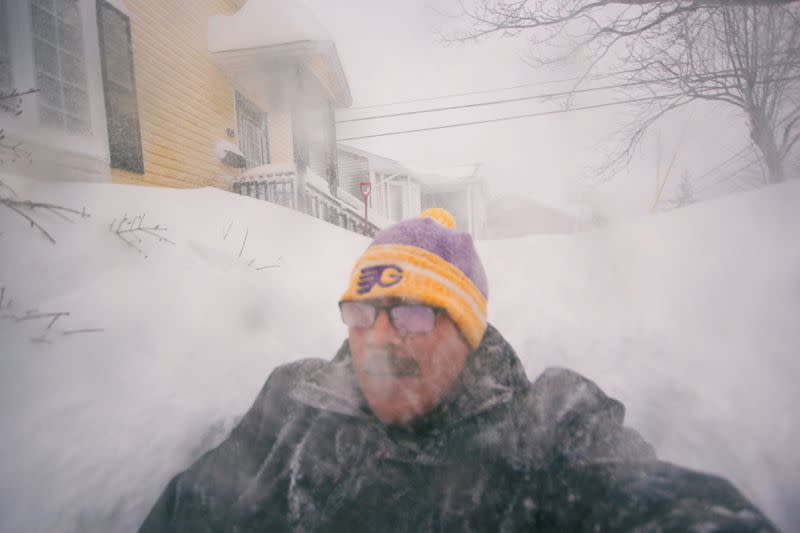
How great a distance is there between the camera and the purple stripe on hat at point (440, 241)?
0.80m

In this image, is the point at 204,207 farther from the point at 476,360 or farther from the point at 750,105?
the point at 750,105

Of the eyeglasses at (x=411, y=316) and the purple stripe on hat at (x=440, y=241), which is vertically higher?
the purple stripe on hat at (x=440, y=241)

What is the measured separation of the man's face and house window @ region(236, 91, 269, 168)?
1.29 meters

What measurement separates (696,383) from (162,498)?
4.91 ft

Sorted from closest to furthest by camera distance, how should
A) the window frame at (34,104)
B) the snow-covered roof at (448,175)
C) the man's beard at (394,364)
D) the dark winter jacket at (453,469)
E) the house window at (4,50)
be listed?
1. the dark winter jacket at (453,469)
2. the man's beard at (394,364)
3. the window frame at (34,104)
4. the house window at (4,50)
5. the snow-covered roof at (448,175)

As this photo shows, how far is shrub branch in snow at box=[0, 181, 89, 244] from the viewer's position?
952mm

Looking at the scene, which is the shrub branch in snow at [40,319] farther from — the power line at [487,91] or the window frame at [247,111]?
the power line at [487,91]

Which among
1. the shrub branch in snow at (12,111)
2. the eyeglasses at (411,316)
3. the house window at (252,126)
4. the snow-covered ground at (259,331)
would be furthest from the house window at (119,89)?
the eyeglasses at (411,316)

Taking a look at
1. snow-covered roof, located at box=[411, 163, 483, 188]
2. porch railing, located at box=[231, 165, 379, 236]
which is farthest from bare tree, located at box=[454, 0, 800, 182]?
porch railing, located at box=[231, 165, 379, 236]

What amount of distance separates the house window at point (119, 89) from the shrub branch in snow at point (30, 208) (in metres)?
0.32

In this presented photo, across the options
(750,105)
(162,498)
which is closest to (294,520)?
(162,498)

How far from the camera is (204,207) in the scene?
1.49 meters

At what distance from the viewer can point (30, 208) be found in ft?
3.24

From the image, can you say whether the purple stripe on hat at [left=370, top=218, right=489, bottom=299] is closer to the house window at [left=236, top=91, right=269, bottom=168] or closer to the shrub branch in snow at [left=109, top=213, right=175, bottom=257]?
the shrub branch in snow at [left=109, top=213, right=175, bottom=257]
